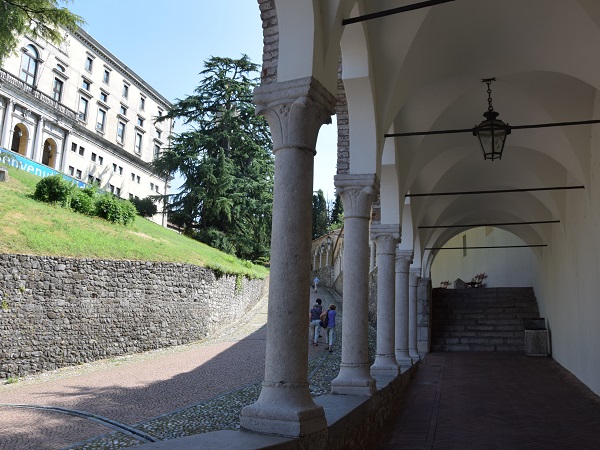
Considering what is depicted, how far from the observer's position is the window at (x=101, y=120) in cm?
4315

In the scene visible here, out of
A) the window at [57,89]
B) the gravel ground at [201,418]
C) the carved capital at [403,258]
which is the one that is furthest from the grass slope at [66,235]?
the window at [57,89]

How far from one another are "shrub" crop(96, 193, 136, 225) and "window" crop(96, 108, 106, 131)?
964 inches

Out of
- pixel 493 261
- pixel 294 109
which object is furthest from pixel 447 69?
pixel 493 261

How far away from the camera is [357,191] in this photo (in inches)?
260

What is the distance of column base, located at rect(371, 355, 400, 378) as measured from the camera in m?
8.59

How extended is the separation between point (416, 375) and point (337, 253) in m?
21.9

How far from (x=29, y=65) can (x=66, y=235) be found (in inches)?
989

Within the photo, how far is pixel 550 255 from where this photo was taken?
1592 centimetres

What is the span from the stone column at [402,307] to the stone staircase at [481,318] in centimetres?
781

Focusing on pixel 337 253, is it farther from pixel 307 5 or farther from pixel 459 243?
pixel 307 5

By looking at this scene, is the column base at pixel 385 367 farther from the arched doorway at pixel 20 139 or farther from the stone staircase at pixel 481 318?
the arched doorway at pixel 20 139

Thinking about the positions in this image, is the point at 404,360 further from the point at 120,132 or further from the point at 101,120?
the point at 120,132

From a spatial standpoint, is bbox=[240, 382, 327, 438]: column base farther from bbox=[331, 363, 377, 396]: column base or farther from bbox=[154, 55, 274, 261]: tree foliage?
bbox=[154, 55, 274, 261]: tree foliage

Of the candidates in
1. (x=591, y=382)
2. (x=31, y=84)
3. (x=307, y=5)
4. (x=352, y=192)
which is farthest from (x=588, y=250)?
(x=31, y=84)
